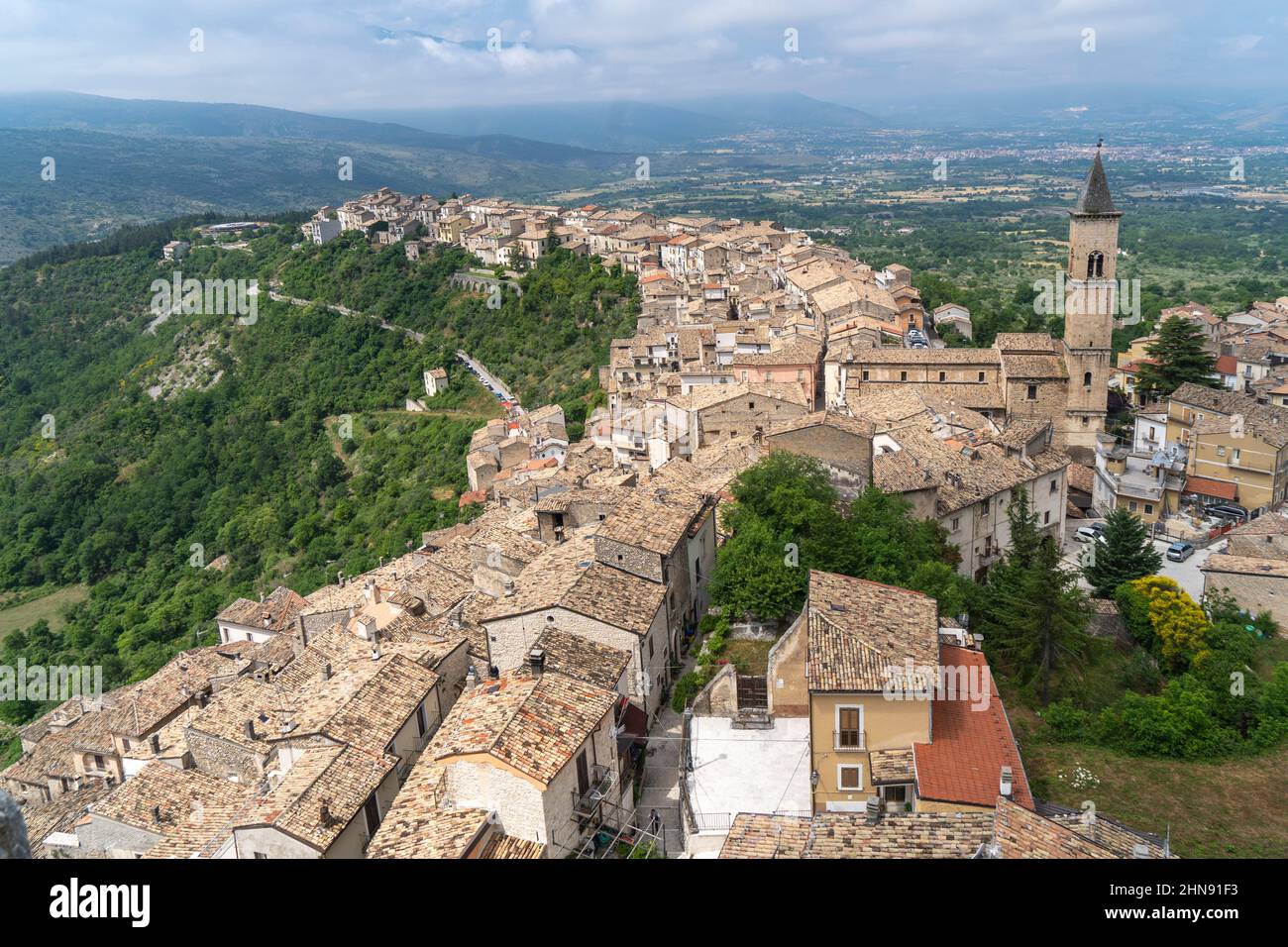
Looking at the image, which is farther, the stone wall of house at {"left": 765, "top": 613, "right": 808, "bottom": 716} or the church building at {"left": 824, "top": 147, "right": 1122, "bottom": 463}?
the church building at {"left": 824, "top": 147, "right": 1122, "bottom": 463}

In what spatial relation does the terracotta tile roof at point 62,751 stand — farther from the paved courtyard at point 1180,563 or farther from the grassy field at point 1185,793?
the paved courtyard at point 1180,563

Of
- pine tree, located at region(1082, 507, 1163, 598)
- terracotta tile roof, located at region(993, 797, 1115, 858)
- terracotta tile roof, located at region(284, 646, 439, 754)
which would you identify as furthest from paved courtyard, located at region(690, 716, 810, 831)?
pine tree, located at region(1082, 507, 1163, 598)

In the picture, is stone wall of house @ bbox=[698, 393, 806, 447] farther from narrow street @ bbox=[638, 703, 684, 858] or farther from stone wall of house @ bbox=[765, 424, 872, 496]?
narrow street @ bbox=[638, 703, 684, 858]

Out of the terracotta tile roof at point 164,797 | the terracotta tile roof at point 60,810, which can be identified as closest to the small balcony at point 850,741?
the terracotta tile roof at point 164,797

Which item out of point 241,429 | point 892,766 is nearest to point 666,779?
point 892,766
